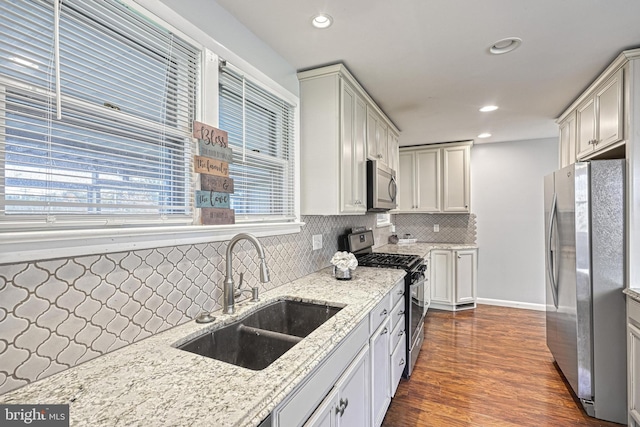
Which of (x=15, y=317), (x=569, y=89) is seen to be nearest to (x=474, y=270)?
(x=569, y=89)

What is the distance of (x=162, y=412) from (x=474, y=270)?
432cm

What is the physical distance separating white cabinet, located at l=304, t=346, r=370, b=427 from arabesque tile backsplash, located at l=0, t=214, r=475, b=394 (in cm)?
69

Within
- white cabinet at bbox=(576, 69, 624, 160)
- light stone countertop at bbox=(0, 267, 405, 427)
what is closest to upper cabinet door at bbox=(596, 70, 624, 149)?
white cabinet at bbox=(576, 69, 624, 160)

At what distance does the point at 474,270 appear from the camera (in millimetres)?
4180

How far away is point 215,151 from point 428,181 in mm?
3773

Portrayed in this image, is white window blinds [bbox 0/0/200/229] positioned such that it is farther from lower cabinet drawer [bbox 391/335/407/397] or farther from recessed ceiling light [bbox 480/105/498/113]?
recessed ceiling light [bbox 480/105/498/113]

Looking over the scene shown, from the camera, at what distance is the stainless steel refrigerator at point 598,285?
1988 mm

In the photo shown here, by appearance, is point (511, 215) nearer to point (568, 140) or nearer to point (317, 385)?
point (568, 140)

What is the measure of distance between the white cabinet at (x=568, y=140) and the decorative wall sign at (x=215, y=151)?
3.10 meters

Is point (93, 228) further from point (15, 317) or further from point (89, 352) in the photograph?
point (89, 352)

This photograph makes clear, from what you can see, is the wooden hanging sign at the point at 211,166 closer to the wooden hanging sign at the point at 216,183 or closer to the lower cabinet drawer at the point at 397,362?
the wooden hanging sign at the point at 216,183

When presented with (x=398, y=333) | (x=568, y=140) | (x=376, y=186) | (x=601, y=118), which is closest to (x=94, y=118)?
(x=376, y=186)

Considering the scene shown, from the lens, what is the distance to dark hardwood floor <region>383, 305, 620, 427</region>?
2.03m

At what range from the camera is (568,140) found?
294cm
